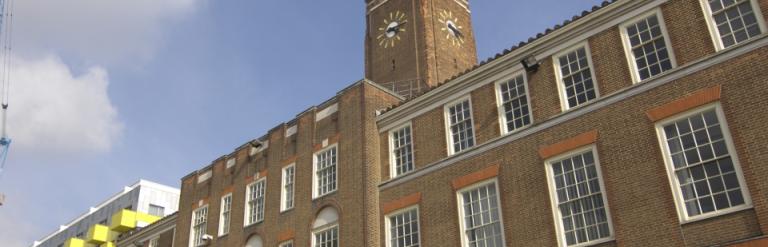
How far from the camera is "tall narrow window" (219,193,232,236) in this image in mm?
29906

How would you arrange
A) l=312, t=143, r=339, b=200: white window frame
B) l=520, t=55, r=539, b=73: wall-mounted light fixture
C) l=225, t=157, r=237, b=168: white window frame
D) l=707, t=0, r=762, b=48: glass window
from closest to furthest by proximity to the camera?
l=707, t=0, r=762, b=48: glass window < l=520, t=55, r=539, b=73: wall-mounted light fixture < l=312, t=143, r=339, b=200: white window frame < l=225, t=157, r=237, b=168: white window frame

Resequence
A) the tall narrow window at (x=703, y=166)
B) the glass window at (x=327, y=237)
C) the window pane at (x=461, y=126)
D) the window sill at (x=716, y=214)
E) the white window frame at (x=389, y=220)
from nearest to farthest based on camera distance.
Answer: the window sill at (x=716, y=214)
the tall narrow window at (x=703, y=166)
the window pane at (x=461, y=126)
the white window frame at (x=389, y=220)
the glass window at (x=327, y=237)

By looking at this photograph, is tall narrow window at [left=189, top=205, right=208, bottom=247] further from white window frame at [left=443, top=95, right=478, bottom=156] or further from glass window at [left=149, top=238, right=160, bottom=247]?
white window frame at [left=443, top=95, right=478, bottom=156]

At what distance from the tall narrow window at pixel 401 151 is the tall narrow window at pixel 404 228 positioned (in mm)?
1593

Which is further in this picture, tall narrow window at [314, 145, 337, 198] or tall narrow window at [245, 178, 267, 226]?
tall narrow window at [245, 178, 267, 226]

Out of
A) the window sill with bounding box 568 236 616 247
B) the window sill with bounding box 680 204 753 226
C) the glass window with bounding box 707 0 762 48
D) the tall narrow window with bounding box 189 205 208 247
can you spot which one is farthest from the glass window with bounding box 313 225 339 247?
the glass window with bounding box 707 0 762 48

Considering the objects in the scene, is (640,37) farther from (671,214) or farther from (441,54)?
(441,54)

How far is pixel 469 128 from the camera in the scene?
21781 millimetres

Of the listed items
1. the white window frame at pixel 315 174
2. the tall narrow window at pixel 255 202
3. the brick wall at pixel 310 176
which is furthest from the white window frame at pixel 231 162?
the white window frame at pixel 315 174

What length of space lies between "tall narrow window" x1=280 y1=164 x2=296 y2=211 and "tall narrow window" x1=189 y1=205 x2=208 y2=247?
19.7 feet

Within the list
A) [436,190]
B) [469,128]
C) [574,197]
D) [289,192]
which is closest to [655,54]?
[574,197]

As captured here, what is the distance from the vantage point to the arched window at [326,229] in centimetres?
2445

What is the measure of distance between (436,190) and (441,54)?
18337 millimetres

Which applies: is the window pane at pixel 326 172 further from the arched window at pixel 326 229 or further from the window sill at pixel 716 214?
the window sill at pixel 716 214
